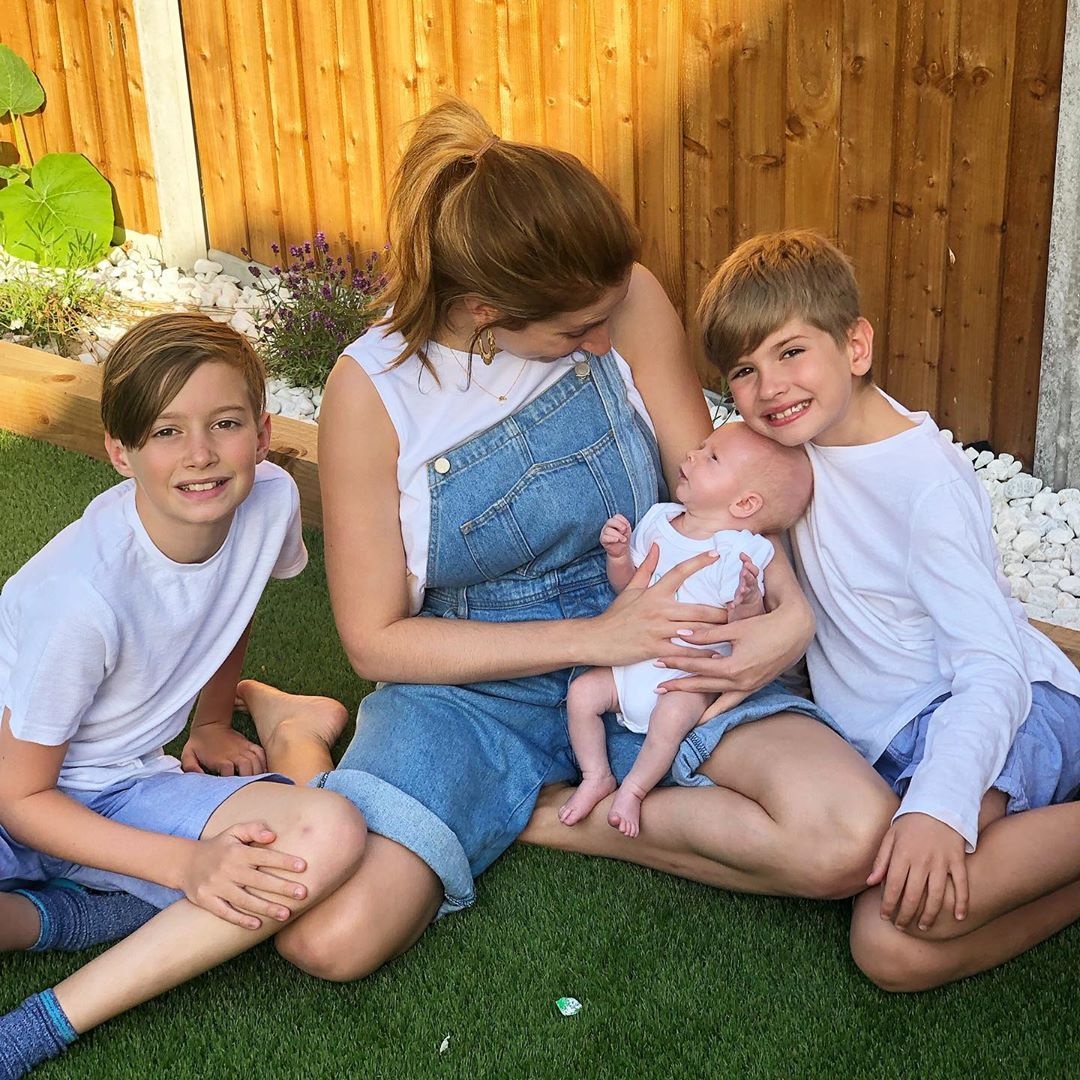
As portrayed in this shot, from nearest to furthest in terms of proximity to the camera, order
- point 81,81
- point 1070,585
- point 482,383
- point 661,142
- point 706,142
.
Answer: point 482,383 → point 1070,585 → point 706,142 → point 661,142 → point 81,81

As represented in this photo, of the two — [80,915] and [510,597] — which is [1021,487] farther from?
[80,915]

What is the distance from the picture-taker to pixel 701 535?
260 centimetres

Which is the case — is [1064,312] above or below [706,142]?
below

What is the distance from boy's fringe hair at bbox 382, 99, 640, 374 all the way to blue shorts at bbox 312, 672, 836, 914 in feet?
2.25

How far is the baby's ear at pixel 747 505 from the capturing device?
2549 millimetres

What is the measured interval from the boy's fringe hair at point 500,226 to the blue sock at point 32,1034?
4.13 ft

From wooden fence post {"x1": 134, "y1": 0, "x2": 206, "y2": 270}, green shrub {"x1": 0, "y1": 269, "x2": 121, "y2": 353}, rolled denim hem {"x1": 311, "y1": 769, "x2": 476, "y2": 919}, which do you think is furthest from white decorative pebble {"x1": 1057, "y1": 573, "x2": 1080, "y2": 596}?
wooden fence post {"x1": 134, "y1": 0, "x2": 206, "y2": 270}

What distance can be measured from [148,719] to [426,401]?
2.43 feet

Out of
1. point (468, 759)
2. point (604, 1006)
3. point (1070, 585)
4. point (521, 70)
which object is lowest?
point (1070, 585)

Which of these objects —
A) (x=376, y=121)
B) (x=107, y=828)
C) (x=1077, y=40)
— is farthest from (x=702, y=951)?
(x=376, y=121)

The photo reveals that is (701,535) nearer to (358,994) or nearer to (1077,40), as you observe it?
(358,994)

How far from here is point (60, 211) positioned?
20.4ft

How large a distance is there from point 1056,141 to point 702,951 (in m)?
2.35

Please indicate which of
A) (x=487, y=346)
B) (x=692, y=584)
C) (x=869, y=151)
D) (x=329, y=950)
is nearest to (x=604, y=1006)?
(x=329, y=950)
